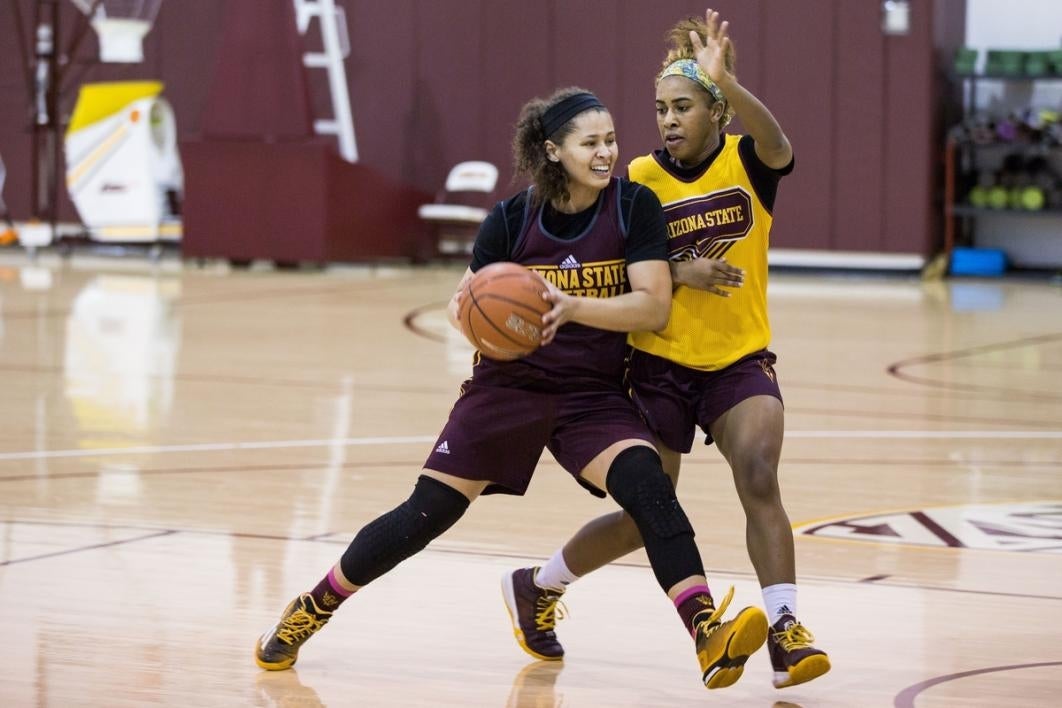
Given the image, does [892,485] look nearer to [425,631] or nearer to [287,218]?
[425,631]

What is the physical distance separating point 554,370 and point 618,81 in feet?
45.4

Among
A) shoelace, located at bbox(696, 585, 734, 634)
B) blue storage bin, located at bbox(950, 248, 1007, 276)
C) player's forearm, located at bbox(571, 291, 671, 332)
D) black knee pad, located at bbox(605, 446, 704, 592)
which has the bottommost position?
blue storage bin, located at bbox(950, 248, 1007, 276)

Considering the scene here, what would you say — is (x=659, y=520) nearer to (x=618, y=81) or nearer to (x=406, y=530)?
(x=406, y=530)

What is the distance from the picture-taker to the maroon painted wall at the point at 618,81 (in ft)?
53.6

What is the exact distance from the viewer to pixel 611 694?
141 inches

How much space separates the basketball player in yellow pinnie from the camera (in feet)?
12.5

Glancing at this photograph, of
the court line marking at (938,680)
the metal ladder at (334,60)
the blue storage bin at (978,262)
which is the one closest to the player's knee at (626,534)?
the court line marking at (938,680)

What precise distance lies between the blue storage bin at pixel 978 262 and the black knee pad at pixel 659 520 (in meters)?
13.8

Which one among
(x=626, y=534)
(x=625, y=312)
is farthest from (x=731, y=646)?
(x=625, y=312)

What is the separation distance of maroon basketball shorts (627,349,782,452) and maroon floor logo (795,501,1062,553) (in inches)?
60.3

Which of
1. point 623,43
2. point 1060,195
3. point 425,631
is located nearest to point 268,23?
point 623,43

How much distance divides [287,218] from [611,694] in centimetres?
1301

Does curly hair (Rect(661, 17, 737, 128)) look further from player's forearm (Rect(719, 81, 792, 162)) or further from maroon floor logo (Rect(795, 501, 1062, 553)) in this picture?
maroon floor logo (Rect(795, 501, 1062, 553))

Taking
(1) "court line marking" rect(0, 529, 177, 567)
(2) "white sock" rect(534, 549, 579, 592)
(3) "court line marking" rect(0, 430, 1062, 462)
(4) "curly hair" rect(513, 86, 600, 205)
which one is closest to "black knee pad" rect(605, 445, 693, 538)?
(2) "white sock" rect(534, 549, 579, 592)
